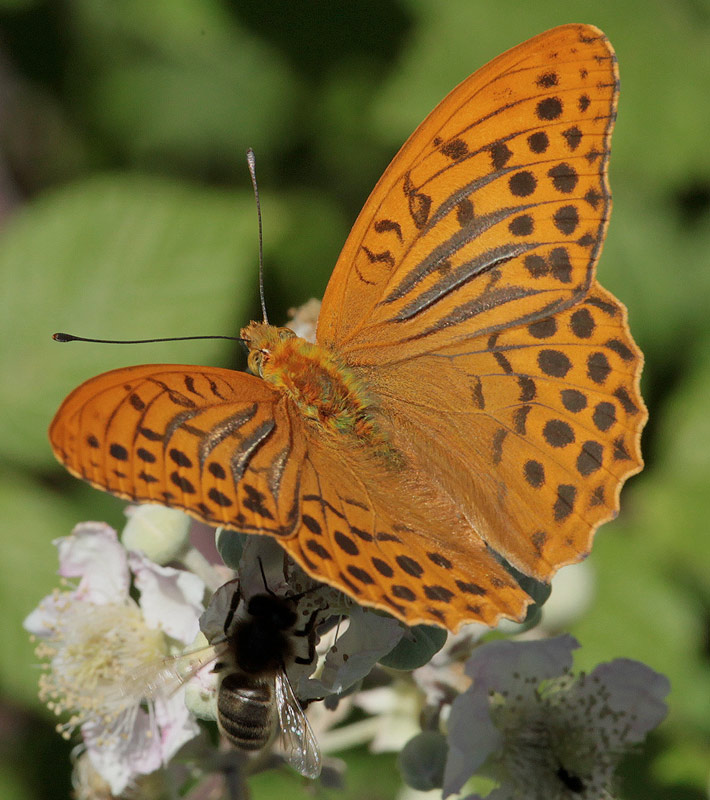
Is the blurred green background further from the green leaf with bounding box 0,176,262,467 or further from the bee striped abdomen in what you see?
the bee striped abdomen

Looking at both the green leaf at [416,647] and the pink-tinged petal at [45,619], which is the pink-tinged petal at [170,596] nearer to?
the pink-tinged petal at [45,619]

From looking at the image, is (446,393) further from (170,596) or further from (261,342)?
(170,596)

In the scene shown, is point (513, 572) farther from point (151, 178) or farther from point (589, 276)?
point (151, 178)

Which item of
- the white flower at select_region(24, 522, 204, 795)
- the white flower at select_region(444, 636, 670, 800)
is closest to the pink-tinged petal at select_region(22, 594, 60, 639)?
the white flower at select_region(24, 522, 204, 795)

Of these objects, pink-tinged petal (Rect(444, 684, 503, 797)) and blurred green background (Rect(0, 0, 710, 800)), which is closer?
pink-tinged petal (Rect(444, 684, 503, 797))

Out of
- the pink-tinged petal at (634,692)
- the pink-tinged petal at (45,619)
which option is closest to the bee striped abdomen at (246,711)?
the pink-tinged petal at (45,619)

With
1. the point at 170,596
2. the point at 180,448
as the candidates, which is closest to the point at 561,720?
the point at 170,596
